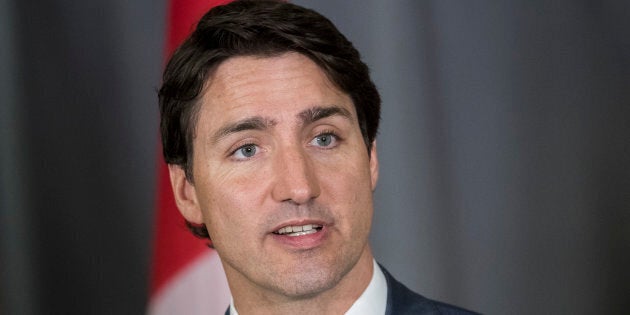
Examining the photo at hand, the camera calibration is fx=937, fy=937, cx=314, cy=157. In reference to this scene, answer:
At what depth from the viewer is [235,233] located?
2543 millimetres

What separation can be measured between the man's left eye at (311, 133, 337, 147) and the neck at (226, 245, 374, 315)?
321mm

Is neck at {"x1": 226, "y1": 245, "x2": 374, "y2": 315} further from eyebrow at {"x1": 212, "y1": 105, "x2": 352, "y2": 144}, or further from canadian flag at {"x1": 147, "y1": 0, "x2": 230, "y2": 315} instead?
canadian flag at {"x1": 147, "y1": 0, "x2": 230, "y2": 315}

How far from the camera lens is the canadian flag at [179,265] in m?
3.52

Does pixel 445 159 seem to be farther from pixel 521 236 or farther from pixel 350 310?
pixel 350 310

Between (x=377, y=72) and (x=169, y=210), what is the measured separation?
3.08ft

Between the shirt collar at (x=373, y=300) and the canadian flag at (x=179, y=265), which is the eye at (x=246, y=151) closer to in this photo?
the shirt collar at (x=373, y=300)

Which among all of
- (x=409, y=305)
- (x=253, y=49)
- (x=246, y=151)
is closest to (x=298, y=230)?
(x=246, y=151)

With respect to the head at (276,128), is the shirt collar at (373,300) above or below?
below

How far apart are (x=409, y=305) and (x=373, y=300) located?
101 millimetres

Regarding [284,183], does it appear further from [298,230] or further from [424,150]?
[424,150]

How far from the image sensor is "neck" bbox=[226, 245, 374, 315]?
2.52m

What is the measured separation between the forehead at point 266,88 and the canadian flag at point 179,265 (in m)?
0.94

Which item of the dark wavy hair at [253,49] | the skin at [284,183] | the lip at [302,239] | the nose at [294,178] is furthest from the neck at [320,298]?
the dark wavy hair at [253,49]

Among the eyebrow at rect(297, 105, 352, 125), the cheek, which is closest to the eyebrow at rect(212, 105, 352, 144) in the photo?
the eyebrow at rect(297, 105, 352, 125)
